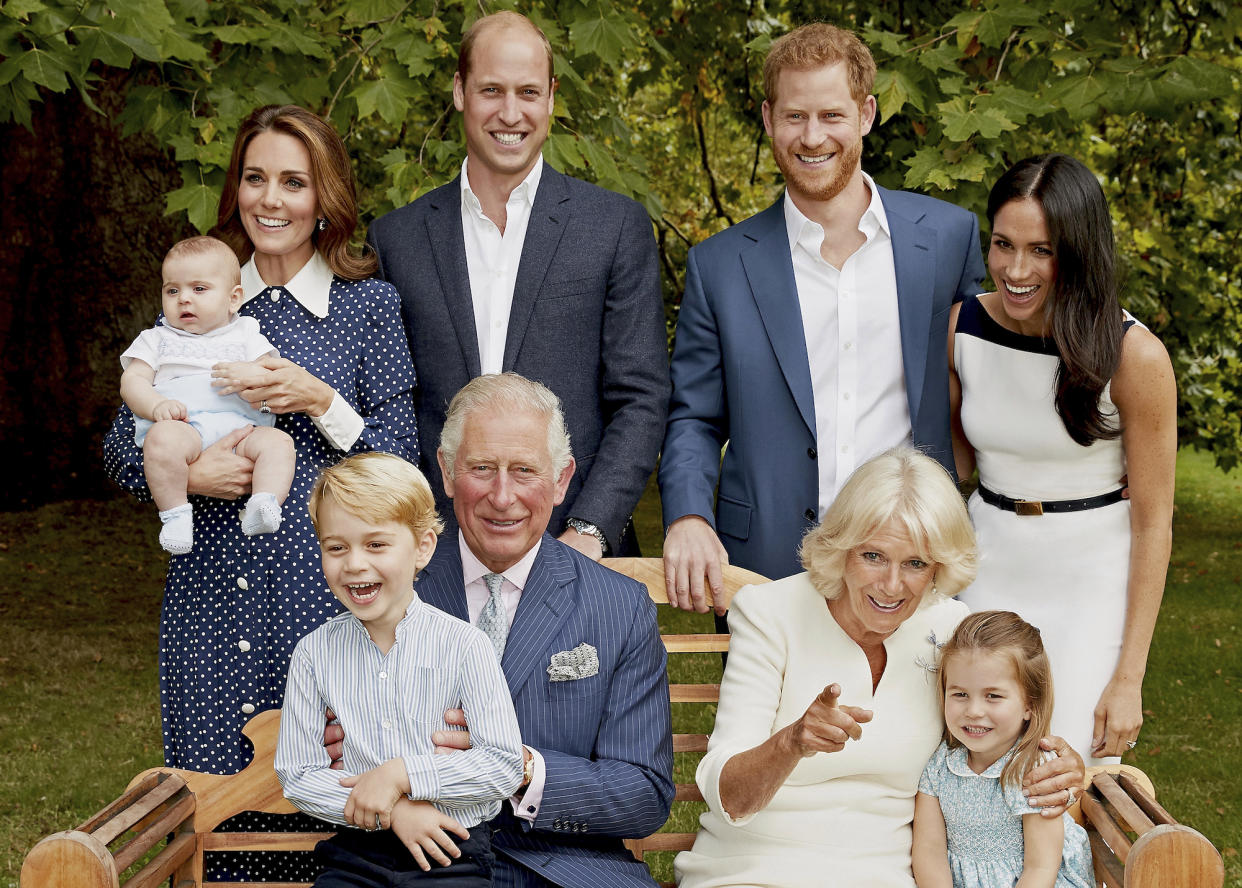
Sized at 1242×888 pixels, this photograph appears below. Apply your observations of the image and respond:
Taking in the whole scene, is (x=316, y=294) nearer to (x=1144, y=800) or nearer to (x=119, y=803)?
(x=119, y=803)

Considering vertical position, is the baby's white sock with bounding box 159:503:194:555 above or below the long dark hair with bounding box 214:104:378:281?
below

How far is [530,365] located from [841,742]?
1504mm

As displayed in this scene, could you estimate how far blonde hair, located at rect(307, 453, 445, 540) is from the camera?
8.77 feet

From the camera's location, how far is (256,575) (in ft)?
10.7

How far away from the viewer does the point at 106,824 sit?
273 centimetres

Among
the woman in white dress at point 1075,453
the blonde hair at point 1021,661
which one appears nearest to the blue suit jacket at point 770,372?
the woman in white dress at point 1075,453

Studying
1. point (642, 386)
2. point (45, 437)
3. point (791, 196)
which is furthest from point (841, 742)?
point (45, 437)

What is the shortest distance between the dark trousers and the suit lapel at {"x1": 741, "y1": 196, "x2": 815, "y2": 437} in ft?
4.89

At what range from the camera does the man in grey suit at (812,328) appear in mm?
3510

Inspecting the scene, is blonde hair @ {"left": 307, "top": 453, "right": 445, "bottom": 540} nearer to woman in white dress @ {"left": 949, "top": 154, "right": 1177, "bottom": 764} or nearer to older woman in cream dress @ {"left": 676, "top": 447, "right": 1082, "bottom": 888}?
older woman in cream dress @ {"left": 676, "top": 447, "right": 1082, "bottom": 888}

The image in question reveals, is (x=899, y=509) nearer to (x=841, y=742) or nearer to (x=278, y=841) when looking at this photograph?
(x=841, y=742)

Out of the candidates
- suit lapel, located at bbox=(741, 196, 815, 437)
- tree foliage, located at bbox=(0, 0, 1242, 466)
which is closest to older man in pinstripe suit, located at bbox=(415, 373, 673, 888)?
suit lapel, located at bbox=(741, 196, 815, 437)

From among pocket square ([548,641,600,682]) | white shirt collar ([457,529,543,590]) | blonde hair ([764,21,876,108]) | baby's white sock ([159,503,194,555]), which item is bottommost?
pocket square ([548,641,600,682])

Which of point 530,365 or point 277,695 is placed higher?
point 530,365
